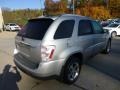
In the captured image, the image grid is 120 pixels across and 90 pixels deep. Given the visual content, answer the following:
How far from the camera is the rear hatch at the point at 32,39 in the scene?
4.20 m

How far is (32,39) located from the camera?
173 inches

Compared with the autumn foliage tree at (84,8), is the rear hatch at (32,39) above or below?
below

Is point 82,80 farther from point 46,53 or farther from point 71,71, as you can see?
point 46,53

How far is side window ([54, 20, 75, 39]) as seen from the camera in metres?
4.37

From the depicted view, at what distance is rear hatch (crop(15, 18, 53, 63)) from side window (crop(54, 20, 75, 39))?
0.29 meters

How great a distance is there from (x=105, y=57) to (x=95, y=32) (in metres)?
1.99

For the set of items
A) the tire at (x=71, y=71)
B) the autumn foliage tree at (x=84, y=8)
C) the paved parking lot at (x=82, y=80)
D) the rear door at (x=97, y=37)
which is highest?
the autumn foliage tree at (x=84, y=8)

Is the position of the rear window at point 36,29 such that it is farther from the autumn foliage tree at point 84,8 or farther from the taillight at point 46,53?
the autumn foliage tree at point 84,8

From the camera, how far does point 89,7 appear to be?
48.2 meters

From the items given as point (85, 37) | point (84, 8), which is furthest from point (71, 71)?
point (84, 8)

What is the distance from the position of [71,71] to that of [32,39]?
1435 mm

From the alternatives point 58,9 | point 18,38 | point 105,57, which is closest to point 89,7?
point 58,9

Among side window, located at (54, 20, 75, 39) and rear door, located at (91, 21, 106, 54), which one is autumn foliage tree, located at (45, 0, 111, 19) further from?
side window, located at (54, 20, 75, 39)

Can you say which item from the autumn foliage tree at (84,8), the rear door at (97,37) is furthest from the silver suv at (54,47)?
the autumn foliage tree at (84,8)
